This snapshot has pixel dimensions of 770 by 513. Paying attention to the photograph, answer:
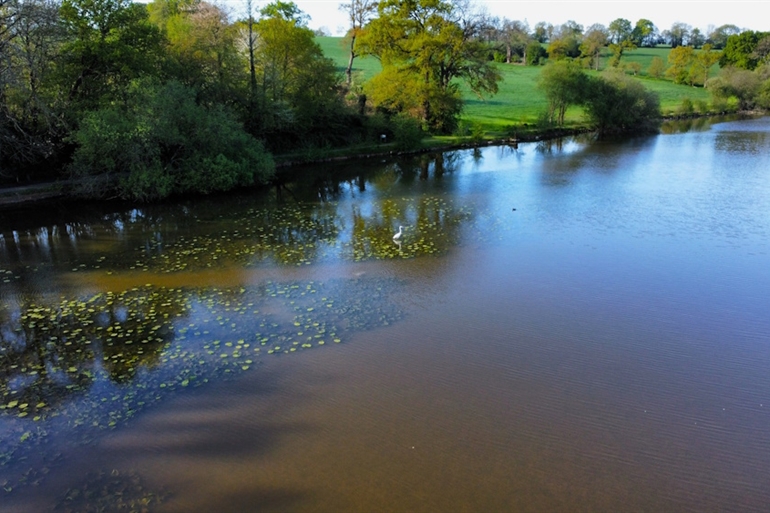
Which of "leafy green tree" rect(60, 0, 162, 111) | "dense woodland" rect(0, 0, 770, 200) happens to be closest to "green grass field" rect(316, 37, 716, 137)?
"dense woodland" rect(0, 0, 770, 200)

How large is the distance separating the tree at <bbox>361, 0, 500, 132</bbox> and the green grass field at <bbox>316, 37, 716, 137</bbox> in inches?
150

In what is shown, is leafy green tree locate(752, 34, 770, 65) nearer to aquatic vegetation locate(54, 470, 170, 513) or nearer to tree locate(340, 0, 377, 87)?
tree locate(340, 0, 377, 87)

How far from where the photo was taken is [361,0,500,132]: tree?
39969 millimetres

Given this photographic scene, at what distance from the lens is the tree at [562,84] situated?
4459 cm

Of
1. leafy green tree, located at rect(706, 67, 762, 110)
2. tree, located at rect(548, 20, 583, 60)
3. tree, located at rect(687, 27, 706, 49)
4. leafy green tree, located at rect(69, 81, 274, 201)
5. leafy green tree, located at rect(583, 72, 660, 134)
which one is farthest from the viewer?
tree, located at rect(687, 27, 706, 49)

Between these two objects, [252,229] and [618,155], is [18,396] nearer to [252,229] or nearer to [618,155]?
[252,229]

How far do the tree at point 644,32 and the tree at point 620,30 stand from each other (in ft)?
3.80

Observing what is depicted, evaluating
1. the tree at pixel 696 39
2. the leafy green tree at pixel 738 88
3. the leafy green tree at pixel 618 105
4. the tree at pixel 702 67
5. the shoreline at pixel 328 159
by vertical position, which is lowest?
the shoreline at pixel 328 159

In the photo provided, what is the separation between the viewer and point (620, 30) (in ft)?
352

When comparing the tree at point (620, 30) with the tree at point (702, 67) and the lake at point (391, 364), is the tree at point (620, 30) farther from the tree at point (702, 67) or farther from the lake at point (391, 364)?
the lake at point (391, 364)

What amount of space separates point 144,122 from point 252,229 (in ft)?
24.4

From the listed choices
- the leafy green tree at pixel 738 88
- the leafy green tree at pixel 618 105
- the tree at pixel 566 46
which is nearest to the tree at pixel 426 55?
the leafy green tree at pixel 618 105

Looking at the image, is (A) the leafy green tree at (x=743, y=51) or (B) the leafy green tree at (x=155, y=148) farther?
(A) the leafy green tree at (x=743, y=51)

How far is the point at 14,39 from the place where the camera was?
20.9m
